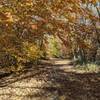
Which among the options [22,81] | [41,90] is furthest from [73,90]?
[22,81]

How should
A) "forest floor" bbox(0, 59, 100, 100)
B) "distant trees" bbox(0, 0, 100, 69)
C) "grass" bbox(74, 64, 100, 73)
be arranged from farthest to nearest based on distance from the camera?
"grass" bbox(74, 64, 100, 73), "forest floor" bbox(0, 59, 100, 100), "distant trees" bbox(0, 0, 100, 69)

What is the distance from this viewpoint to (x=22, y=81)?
64.3 ft

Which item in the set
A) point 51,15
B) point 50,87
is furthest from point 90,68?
point 51,15

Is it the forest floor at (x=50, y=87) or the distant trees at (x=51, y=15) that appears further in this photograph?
the forest floor at (x=50, y=87)

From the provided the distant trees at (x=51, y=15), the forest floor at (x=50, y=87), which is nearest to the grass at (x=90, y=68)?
the forest floor at (x=50, y=87)

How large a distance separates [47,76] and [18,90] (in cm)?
445

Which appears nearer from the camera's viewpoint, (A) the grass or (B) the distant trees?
(B) the distant trees

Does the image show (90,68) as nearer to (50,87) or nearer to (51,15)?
(50,87)

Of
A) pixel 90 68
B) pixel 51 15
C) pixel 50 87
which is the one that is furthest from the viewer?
pixel 90 68

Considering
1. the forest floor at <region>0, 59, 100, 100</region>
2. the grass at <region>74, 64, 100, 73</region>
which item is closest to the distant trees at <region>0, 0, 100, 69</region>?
the forest floor at <region>0, 59, 100, 100</region>

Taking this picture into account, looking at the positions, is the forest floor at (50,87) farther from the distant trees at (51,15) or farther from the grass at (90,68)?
the distant trees at (51,15)

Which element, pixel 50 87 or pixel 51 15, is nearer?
pixel 51 15

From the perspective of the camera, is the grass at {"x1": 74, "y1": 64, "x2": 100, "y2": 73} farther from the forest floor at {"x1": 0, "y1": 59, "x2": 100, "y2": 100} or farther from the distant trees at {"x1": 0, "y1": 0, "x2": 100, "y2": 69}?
the distant trees at {"x1": 0, "y1": 0, "x2": 100, "y2": 69}

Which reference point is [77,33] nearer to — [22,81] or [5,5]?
[5,5]
